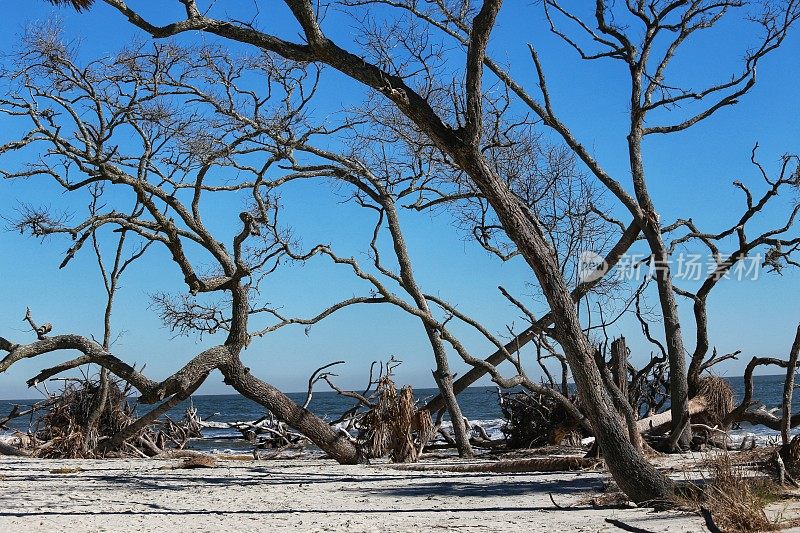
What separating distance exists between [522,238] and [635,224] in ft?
20.8

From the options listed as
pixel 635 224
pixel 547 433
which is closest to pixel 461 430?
pixel 547 433

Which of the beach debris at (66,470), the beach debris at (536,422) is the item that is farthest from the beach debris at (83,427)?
the beach debris at (536,422)

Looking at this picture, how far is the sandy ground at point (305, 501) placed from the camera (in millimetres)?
6953

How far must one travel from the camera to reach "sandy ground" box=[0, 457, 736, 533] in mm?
6953

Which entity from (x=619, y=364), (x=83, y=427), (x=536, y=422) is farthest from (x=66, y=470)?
(x=619, y=364)

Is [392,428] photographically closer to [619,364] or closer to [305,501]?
[619,364]

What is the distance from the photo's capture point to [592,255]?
14.2m

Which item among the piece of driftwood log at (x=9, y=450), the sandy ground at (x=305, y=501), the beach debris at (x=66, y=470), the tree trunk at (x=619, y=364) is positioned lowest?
the sandy ground at (x=305, y=501)

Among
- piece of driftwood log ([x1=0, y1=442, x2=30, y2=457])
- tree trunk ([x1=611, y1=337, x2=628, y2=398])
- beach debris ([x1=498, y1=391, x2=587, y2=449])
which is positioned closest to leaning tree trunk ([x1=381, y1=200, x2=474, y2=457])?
beach debris ([x1=498, y1=391, x2=587, y2=449])

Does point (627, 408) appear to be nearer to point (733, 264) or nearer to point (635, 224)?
point (635, 224)

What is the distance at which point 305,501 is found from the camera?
8617mm

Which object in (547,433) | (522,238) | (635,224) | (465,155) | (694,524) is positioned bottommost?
(694,524)

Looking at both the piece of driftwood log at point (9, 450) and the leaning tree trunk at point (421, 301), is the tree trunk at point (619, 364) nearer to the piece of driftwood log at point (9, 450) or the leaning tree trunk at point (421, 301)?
the leaning tree trunk at point (421, 301)

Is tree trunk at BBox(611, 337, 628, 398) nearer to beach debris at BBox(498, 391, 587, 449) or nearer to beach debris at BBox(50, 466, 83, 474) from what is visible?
beach debris at BBox(498, 391, 587, 449)
